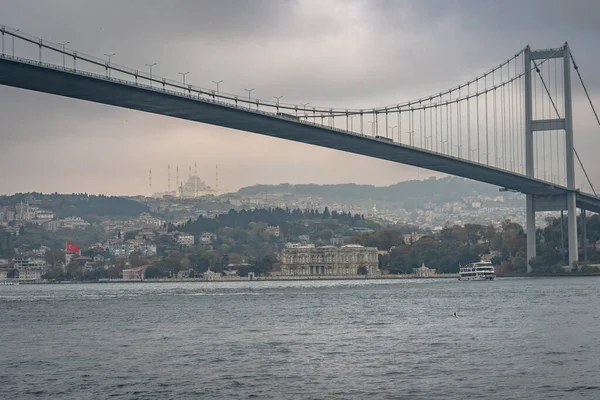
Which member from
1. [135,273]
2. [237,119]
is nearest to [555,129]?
[237,119]

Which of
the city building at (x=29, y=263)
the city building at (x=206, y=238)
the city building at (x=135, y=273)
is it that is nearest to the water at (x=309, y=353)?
the city building at (x=135, y=273)

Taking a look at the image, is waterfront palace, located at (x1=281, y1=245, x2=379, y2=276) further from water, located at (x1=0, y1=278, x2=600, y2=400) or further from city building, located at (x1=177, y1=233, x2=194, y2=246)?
water, located at (x1=0, y1=278, x2=600, y2=400)

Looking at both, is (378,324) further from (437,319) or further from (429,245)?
(429,245)

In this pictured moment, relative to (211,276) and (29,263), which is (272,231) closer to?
(29,263)

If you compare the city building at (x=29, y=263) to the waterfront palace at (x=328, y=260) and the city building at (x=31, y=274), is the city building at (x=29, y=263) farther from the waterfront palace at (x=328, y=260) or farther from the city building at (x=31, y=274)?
the waterfront palace at (x=328, y=260)

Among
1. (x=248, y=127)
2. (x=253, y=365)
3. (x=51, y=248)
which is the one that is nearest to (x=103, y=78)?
(x=248, y=127)

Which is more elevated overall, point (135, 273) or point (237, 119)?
point (237, 119)
